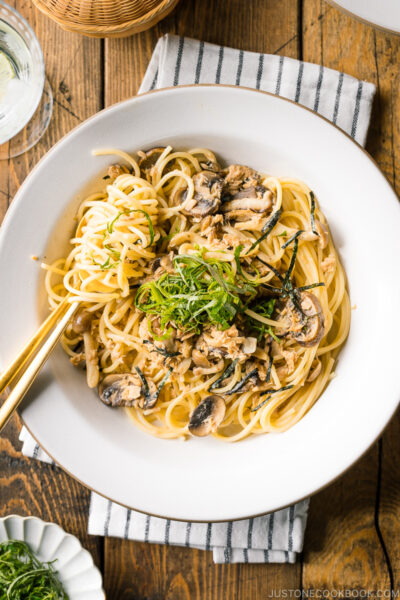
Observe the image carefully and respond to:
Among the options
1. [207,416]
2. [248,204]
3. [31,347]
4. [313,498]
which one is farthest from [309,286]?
[31,347]

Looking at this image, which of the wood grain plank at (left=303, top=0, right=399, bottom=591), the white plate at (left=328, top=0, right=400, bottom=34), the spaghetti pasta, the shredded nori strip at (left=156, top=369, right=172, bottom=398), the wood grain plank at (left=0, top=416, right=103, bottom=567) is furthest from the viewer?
the wood grain plank at (left=0, top=416, right=103, bottom=567)

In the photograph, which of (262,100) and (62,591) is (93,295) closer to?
(262,100)

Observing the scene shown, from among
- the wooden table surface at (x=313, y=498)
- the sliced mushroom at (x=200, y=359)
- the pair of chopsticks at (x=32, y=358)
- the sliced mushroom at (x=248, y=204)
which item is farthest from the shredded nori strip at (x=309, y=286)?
the pair of chopsticks at (x=32, y=358)

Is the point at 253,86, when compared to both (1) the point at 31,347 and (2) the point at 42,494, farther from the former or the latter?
(2) the point at 42,494

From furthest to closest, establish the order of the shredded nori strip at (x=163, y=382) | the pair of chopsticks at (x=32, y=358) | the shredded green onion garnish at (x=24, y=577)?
1. the shredded green onion garnish at (x=24, y=577)
2. the shredded nori strip at (x=163, y=382)
3. the pair of chopsticks at (x=32, y=358)

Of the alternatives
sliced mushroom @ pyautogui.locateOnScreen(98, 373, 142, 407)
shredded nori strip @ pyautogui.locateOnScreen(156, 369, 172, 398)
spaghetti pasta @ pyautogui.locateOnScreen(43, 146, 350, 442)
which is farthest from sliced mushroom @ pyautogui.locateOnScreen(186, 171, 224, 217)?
sliced mushroom @ pyautogui.locateOnScreen(98, 373, 142, 407)

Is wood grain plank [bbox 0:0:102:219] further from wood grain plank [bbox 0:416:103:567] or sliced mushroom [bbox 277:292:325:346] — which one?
wood grain plank [bbox 0:416:103:567]

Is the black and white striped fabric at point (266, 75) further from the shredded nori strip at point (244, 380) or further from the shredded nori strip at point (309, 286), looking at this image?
the shredded nori strip at point (244, 380)
